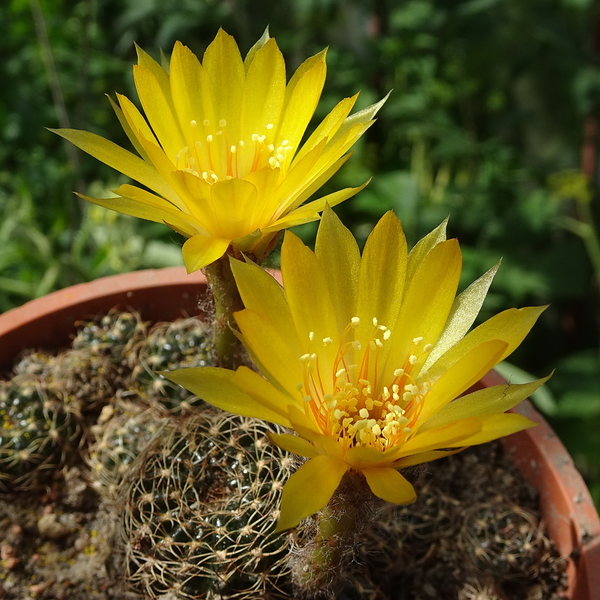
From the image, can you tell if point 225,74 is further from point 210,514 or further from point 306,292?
point 210,514

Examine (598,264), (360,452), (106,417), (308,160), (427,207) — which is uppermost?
(308,160)

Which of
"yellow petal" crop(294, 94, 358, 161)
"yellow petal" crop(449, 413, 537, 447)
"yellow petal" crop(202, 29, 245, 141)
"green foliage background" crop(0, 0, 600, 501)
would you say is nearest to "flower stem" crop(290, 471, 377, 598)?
"yellow petal" crop(449, 413, 537, 447)

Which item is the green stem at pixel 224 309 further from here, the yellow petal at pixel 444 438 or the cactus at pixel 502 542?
the cactus at pixel 502 542

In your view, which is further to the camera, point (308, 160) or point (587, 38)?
point (587, 38)

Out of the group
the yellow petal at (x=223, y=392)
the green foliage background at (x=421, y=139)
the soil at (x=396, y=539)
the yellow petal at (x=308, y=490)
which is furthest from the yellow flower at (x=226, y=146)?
the green foliage background at (x=421, y=139)

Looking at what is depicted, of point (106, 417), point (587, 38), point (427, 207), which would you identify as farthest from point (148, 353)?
point (587, 38)

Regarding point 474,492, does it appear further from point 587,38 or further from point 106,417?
point 587,38

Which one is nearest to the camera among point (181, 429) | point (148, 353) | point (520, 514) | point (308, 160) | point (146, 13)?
point (308, 160)

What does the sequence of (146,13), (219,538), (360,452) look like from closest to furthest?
1. (360,452)
2. (219,538)
3. (146,13)
